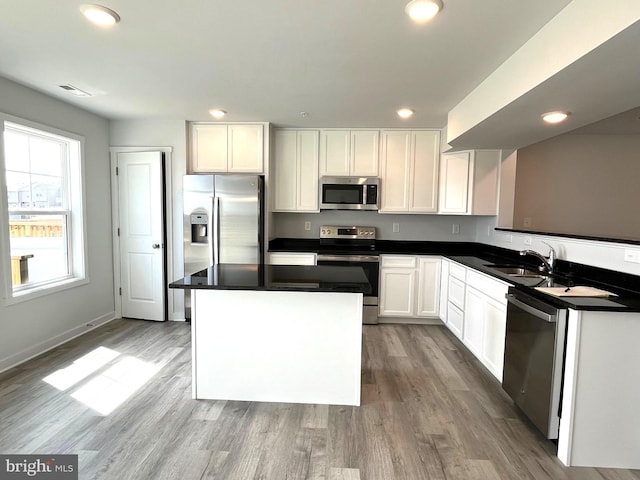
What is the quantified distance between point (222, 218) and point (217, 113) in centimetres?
116

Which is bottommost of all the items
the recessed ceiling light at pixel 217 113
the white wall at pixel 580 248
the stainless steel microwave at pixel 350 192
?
the white wall at pixel 580 248

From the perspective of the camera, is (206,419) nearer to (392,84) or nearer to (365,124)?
(392,84)

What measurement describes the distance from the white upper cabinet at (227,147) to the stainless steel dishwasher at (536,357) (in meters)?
3.10

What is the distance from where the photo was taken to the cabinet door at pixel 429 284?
13.1ft

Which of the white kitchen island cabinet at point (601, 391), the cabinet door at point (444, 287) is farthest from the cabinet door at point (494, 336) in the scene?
the cabinet door at point (444, 287)

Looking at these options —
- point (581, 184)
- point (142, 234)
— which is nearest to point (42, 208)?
point (142, 234)

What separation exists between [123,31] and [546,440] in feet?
11.7

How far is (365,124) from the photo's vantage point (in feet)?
13.1

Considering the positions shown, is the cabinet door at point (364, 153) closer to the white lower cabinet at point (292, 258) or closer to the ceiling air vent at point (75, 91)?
the white lower cabinet at point (292, 258)

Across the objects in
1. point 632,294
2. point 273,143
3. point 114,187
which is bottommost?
point 632,294

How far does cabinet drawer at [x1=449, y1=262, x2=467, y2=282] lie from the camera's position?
3351 mm

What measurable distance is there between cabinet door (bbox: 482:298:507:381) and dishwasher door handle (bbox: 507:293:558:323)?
29 cm

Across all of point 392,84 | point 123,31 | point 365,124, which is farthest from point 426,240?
point 123,31

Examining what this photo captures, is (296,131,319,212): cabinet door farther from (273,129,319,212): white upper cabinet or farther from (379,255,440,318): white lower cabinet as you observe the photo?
(379,255,440,318): white lower cabinet
